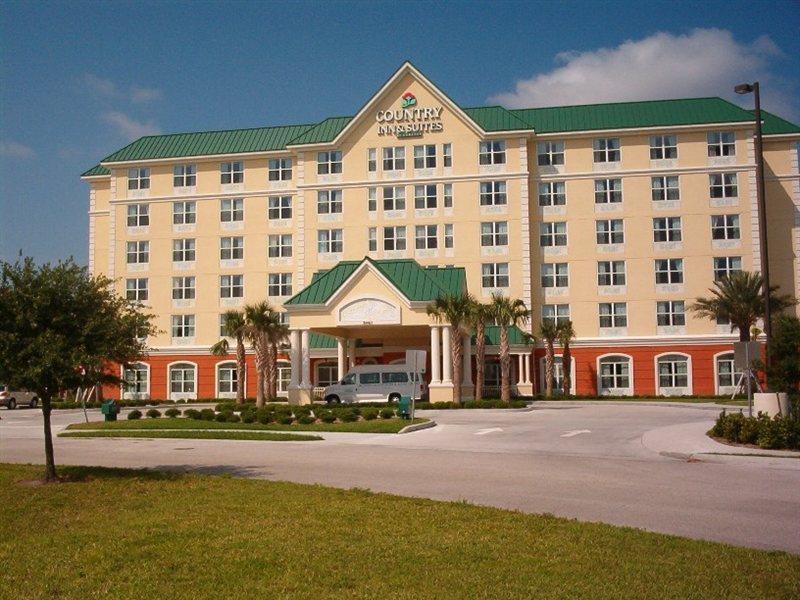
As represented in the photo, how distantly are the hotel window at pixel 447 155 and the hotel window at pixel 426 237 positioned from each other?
14.5 feet

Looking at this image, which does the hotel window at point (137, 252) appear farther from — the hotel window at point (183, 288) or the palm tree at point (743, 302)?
the palm tree at point (743, 302)

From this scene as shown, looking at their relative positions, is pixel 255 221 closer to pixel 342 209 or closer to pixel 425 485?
pixel 342 209

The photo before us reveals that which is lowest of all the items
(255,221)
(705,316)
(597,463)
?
(597,463)

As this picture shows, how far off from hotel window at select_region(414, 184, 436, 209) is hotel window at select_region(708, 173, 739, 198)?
61.4 feet

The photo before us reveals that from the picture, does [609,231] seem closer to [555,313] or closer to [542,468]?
[555,313]

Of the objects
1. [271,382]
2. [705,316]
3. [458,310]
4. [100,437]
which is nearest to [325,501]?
[100,437]

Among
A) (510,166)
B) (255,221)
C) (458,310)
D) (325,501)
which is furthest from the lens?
(255,221)

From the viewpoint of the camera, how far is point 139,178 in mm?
62375

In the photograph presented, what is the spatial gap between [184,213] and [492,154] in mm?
23394

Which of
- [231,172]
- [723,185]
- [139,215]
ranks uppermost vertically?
[231,172]

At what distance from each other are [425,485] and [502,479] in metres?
1.65

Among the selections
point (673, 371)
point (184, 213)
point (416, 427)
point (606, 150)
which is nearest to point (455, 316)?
point (416, 427)

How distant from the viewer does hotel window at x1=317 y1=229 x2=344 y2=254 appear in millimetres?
58000

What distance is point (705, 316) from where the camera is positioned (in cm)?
5312
